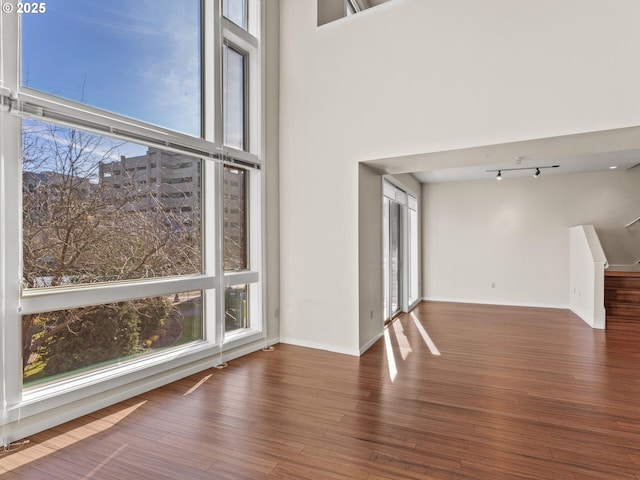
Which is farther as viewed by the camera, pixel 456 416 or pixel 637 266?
pixel 637 266

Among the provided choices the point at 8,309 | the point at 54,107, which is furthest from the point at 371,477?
the point at 54,107

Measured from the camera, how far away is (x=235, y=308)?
4.23 metres

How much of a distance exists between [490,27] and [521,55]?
1.40 feet

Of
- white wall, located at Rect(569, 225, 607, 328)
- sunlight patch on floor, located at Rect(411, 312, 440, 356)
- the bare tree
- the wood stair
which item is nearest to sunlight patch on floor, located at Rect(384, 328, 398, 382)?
sunlight patch on floor, located at Rect(411, 312, 440, 356)

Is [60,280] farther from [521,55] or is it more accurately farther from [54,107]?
[521,55]

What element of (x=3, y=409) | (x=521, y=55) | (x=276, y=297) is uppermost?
(x=521, y=55)

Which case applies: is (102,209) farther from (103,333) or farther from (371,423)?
(371,423)

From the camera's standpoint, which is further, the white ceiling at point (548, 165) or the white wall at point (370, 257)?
the white ceiling at point (548, 165)

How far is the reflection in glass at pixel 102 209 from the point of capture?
2.53m

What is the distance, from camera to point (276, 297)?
15.3 feet

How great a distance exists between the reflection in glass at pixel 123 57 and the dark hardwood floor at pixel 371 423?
248 cm

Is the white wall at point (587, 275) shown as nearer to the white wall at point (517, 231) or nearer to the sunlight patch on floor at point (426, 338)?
the white wall at point (517, 231)

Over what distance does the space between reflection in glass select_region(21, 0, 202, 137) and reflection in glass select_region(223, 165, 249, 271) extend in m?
0.69
